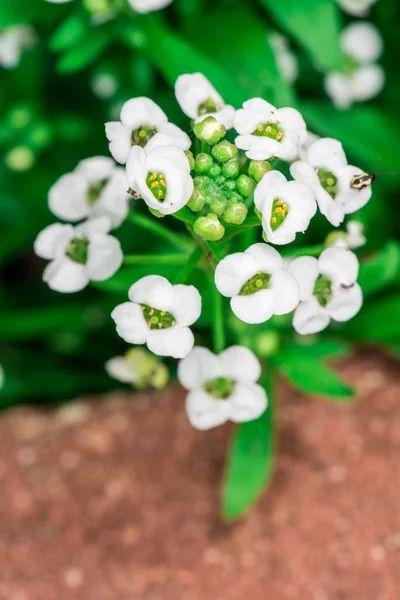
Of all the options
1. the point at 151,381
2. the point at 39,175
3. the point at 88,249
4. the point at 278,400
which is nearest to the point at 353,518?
the point at 278,400

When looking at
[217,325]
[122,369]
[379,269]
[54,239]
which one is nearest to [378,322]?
[379,269]

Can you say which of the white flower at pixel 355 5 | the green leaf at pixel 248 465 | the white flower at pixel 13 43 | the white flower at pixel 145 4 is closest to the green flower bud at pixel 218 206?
the green leaf at pixel 248 465

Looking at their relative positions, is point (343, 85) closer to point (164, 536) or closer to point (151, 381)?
point (151, 381)

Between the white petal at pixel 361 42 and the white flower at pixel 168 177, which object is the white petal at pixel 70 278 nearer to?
the white flower at pixel 168 177

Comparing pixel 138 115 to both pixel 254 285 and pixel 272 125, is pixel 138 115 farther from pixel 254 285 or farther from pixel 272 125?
pixel 254 285

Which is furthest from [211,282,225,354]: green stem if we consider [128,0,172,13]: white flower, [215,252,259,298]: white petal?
[128,0,172,13]: white flower
